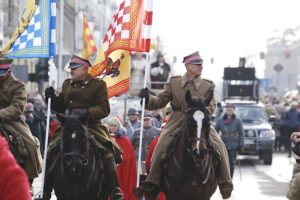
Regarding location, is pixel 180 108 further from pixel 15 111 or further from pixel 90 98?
pixel 15 111

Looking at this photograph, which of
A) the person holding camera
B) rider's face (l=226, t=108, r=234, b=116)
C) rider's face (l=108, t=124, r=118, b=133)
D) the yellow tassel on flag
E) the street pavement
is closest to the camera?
the person holding camera

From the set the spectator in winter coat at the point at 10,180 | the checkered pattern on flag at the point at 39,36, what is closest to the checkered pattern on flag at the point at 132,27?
the checkered pattern on flag at the point at 39,36

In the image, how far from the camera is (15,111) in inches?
430

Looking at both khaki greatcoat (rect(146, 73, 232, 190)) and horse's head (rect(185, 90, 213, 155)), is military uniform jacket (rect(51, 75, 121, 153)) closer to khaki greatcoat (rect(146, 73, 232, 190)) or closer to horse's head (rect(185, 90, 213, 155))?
khaki greatcoat (rect(146, 73, 232, 190))

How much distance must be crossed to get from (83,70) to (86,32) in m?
23.1

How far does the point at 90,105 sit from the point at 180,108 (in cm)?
109

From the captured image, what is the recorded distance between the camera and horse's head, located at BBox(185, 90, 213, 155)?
384 inches

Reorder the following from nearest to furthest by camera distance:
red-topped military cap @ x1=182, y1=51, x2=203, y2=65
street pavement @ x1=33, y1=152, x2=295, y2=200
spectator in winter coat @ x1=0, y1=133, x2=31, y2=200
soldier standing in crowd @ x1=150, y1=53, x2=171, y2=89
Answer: spectator in winter coat @ x1=0, y1=133, x2=31, y2=200 → red-topped military cap @ x1=182, y1=51, x2=203, y2=65 → street pavement @ x1=33, y1=152, x2=295, y2=200 → soldier standing in crowd @ x1=150, y1=53, x2=171, y2=89

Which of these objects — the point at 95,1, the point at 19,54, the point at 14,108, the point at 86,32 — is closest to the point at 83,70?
the point at 14,108

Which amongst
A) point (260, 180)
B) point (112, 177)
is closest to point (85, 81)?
point (112, 177)

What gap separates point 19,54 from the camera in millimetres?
13000

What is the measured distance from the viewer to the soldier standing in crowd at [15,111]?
11.0 meters

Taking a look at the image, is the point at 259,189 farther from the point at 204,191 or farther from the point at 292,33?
the point at 292,33

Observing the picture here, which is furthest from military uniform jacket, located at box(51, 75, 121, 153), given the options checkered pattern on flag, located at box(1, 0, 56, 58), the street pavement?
the street pavement
